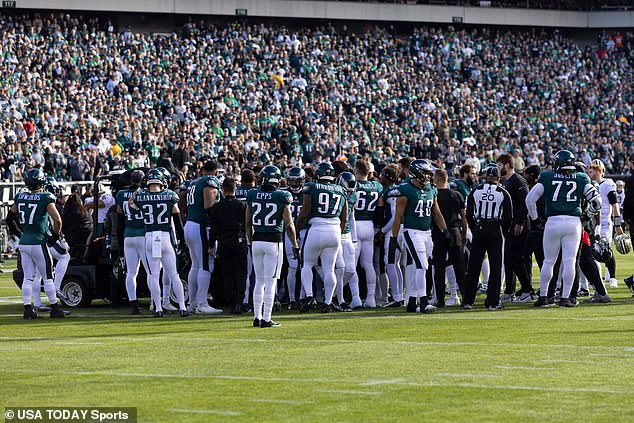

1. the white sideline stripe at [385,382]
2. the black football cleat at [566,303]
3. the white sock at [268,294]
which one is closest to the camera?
the white sideline stripe at [385,382]

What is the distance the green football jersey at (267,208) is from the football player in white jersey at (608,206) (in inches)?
221

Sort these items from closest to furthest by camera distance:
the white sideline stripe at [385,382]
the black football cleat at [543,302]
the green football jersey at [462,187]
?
the white sideline stripe at [385,382] < the black football cleat at [543,302] < the green football jersey at [462,187]

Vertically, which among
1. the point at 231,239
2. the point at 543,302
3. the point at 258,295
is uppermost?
the point at 231,239

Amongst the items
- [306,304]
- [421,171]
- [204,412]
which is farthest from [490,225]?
[204,412]

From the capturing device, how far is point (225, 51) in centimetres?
4194

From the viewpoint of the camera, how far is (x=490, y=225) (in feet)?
52.2

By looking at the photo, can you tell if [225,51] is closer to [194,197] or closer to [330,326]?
[194,197]

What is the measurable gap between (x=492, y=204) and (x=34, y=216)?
5705 millimetres

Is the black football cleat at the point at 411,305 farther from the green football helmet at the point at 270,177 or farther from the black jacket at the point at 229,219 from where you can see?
the green football helmet at the point at 270,177

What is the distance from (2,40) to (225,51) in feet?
26.7

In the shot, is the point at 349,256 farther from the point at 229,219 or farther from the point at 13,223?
the point at 13,223

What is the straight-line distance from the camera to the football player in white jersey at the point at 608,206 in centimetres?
1819

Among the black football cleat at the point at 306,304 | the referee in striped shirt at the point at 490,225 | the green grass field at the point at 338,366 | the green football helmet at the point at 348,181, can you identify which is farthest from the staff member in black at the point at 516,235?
the black football cleat at the point at 306,304

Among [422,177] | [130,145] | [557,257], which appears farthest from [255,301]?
[130,145]
